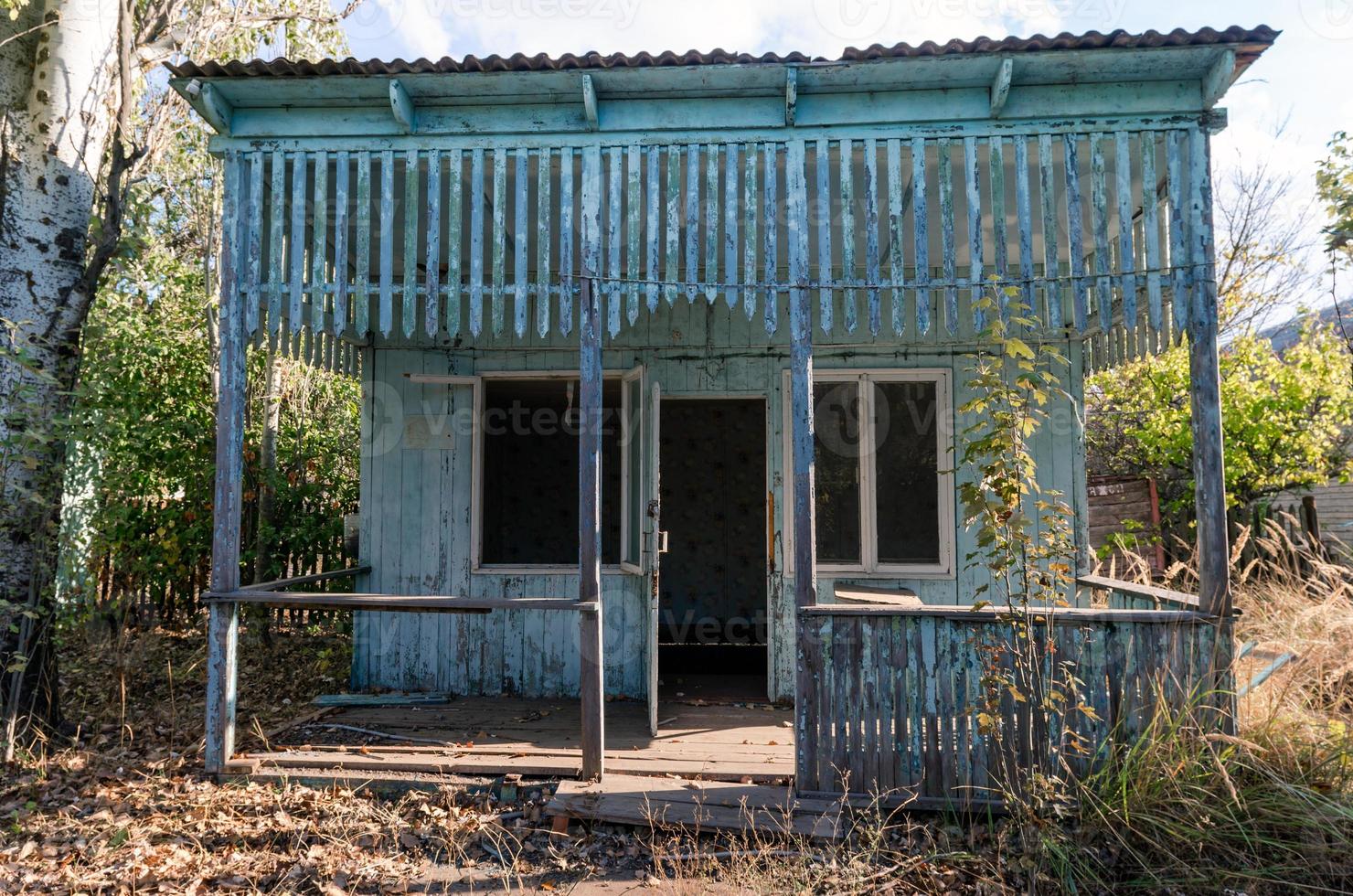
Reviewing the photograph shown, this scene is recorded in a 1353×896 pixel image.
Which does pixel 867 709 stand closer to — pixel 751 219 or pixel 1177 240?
pixel 751 219

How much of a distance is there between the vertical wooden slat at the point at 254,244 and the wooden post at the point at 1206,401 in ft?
15.1

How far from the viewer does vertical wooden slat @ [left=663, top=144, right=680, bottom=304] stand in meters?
4.10

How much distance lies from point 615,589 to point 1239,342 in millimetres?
7760

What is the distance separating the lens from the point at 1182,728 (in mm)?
3559

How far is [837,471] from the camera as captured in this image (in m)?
5.88

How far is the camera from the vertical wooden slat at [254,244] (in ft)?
14.0

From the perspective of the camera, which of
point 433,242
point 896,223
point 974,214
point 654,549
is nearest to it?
point 896,223

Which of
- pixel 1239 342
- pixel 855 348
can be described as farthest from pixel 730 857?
pixel 1239 342

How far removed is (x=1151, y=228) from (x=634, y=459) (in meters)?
3.27

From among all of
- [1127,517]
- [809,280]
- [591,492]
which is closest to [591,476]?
[591,492]

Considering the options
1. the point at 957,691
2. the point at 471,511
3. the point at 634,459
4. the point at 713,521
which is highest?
the point at 634,459

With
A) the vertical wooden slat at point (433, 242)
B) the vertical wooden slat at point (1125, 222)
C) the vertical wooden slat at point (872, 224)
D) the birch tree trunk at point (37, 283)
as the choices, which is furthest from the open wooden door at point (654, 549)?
the birch tree trunk at point (37, 283)

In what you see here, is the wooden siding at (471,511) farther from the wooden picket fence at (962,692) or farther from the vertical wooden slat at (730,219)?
the wooden picket fence at (962,692)

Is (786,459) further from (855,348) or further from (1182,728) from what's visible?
(1182,728)
